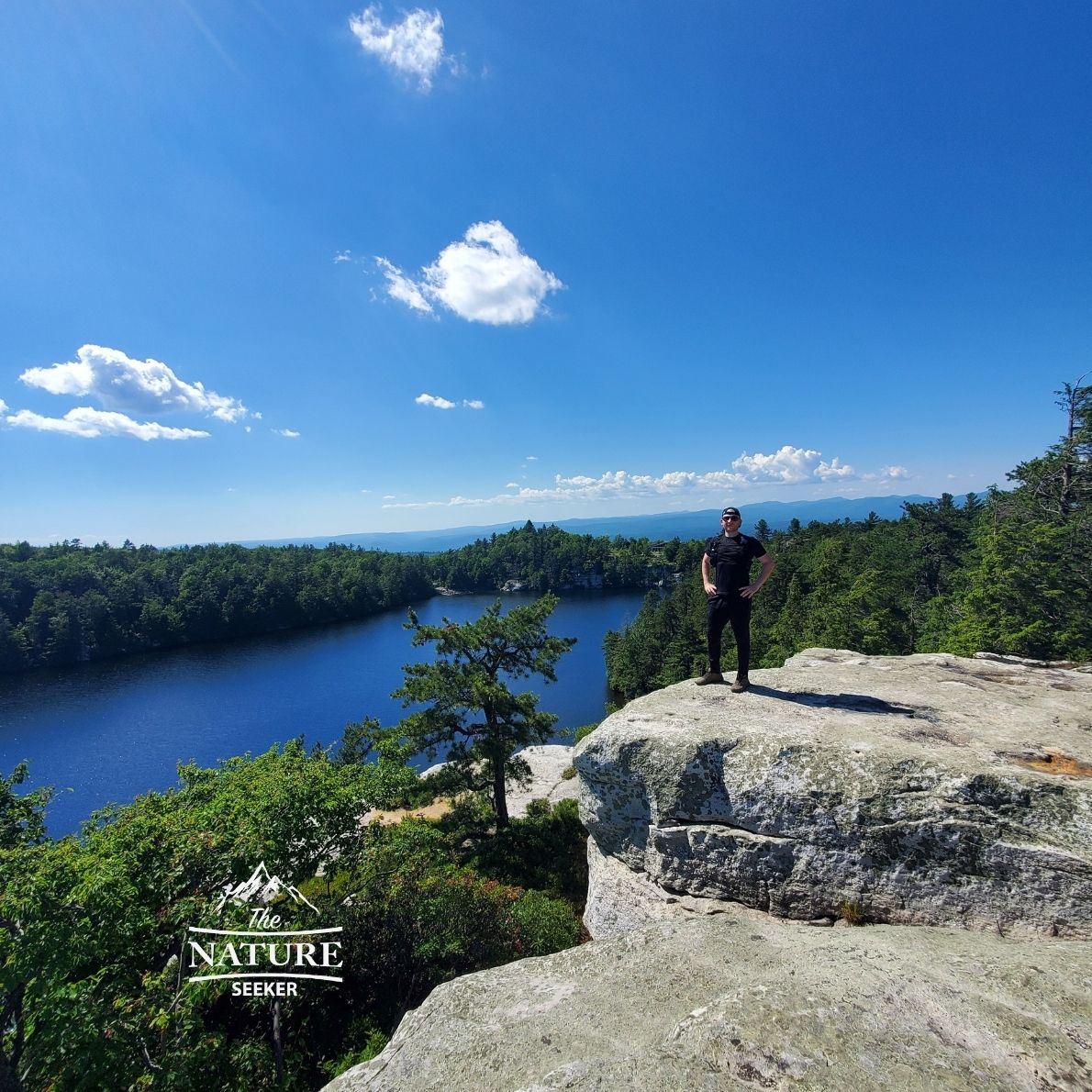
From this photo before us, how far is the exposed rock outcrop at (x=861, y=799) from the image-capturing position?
17.9 ft

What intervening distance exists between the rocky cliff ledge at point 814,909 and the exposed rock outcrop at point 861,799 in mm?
25

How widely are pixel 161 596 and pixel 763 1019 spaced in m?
115

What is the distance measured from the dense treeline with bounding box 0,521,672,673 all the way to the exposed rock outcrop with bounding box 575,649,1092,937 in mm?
99821

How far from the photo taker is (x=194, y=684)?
62875 millimetres

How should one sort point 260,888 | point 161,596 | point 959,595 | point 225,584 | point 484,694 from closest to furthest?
point 260,888 → point 484,694 → point 959,595 → point 161,596 → point 225,584

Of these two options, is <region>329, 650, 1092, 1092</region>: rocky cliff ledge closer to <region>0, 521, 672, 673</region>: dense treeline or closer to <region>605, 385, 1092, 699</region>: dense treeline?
<region>605, 385, 1092, 699</region>: dense treeline

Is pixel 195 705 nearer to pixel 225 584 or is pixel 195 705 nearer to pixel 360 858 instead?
pixel 225 584

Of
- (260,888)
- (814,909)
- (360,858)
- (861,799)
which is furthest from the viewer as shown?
(360,858)

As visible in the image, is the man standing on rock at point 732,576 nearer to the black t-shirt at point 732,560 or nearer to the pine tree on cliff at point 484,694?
the black t-shirt at point 732,560

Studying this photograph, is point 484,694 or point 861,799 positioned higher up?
point 861,799

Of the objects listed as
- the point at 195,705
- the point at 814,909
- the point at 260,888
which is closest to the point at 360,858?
the point at 260,888

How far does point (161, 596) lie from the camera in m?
92.1

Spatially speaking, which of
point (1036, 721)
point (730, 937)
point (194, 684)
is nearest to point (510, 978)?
point (730, 937)

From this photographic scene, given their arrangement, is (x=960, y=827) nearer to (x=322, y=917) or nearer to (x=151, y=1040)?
(x=322, y=917)
